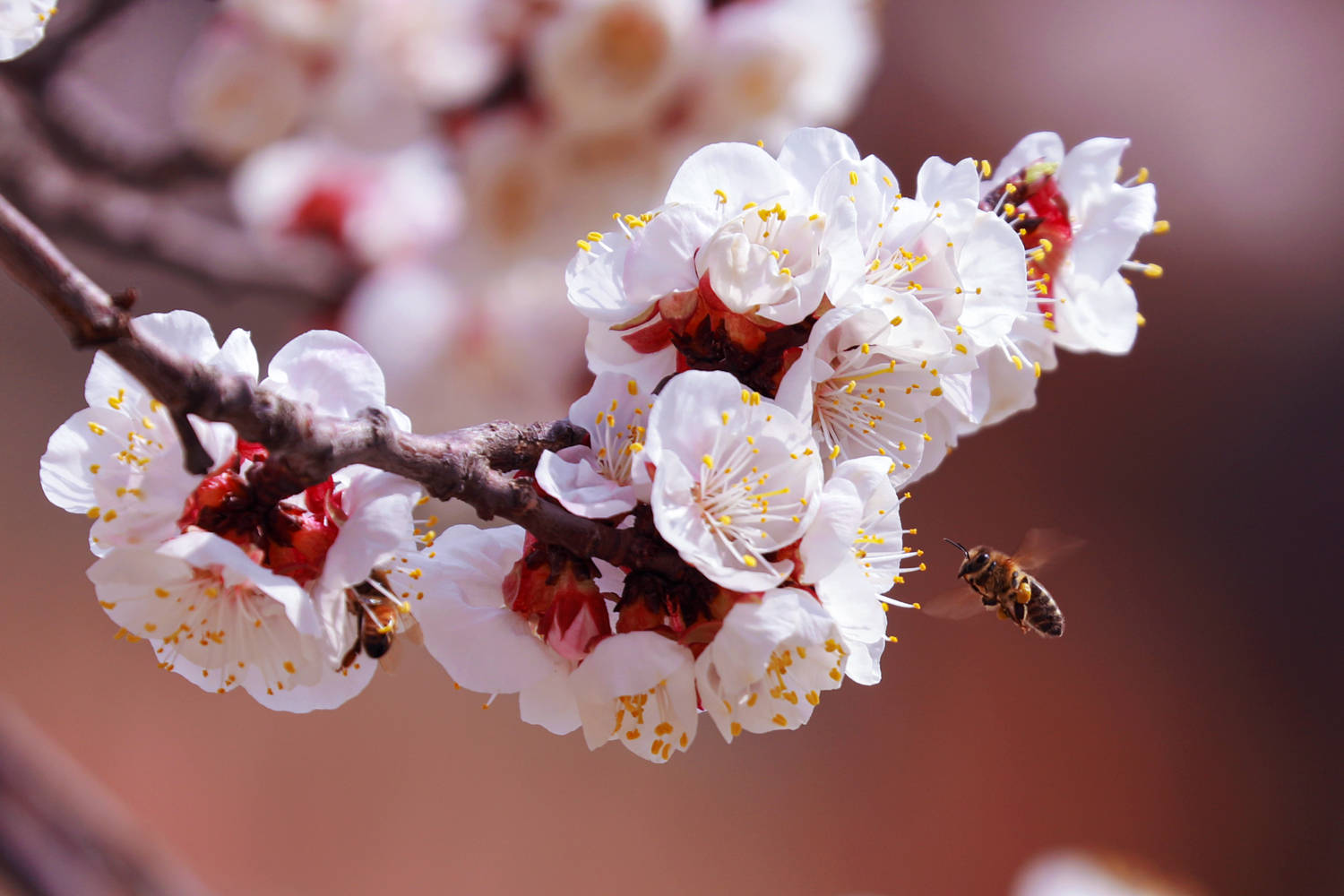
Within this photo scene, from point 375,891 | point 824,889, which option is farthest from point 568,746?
point 824,889

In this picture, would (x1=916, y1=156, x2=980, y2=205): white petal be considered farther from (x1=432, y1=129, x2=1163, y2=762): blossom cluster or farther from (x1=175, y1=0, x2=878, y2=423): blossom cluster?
(x1=175, y1=0, x2=878, y2=423): blossom cluster

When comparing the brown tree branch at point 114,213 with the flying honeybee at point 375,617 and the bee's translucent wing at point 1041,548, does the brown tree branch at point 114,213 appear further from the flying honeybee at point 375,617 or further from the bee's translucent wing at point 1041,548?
A: the bee's translucent wing at point 1041,548

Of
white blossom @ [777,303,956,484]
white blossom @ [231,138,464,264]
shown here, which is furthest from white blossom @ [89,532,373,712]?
white blossom @ [231,138,464,264]

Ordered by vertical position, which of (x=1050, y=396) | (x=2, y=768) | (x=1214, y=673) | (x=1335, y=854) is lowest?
(x=2, y=768)

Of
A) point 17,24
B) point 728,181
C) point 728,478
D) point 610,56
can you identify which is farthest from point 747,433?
point 610,56

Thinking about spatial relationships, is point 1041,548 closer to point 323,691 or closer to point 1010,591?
point 1010,591

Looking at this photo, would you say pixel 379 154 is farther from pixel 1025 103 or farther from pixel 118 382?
pixel 1025 103

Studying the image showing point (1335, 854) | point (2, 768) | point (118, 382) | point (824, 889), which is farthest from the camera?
point (1335, 854)
